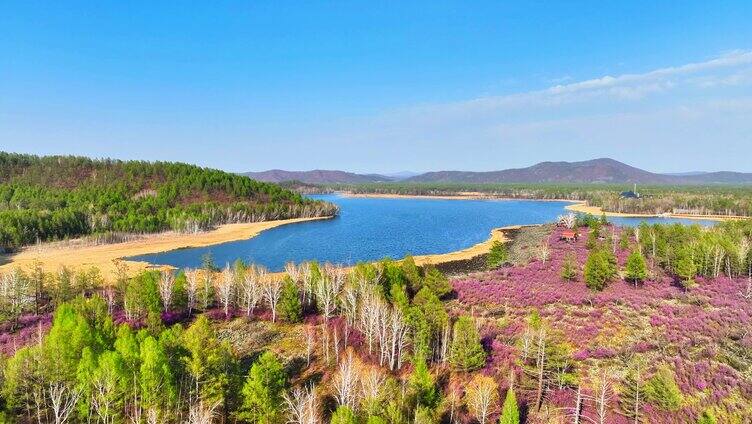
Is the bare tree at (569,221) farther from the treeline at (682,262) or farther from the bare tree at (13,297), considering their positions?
the bare tree at (13,297)

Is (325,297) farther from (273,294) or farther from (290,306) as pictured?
(273,294)

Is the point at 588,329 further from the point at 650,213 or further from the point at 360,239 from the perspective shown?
the point at 650,213

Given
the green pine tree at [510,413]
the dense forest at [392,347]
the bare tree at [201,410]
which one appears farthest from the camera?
the dense forest at [392,347]

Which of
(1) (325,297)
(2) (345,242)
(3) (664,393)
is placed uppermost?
(1) (325,297)

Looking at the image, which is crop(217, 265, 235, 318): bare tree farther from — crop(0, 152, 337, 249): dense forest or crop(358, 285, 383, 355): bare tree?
crop(0, 152, 337, 249): dense forest


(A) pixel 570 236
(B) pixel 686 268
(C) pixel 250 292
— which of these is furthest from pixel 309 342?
(A) pixel 570 236

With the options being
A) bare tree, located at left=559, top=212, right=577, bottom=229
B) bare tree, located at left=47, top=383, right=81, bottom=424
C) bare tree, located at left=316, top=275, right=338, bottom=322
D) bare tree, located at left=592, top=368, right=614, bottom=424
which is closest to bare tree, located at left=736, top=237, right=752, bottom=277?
bare tree, located at left=592, top=368, right=614, bottom=424

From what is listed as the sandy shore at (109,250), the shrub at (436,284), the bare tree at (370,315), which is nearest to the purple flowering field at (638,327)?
the shrub at (436,284)
